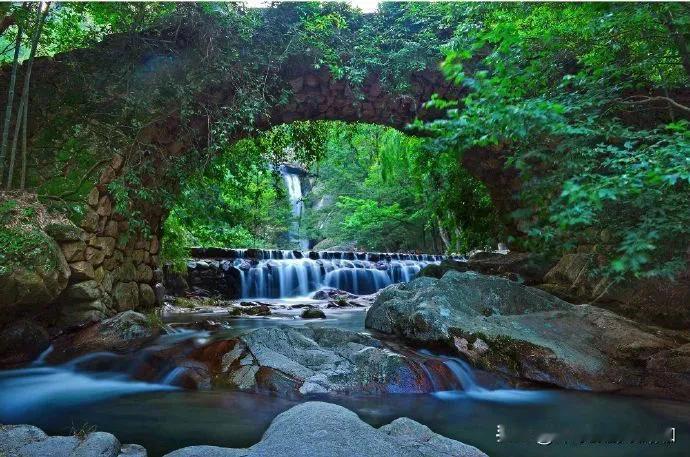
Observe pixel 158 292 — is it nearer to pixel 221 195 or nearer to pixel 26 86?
pixel 221 195

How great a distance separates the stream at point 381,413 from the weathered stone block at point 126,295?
5.82 ft

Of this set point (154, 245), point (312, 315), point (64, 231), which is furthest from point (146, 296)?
point (312, 315)

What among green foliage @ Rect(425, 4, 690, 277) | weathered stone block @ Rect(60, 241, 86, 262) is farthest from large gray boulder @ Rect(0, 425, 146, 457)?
weathered stone block @ Rect(60, 241, 86, 262)

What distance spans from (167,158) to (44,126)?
5.13 feet

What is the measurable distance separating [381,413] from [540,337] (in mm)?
2045

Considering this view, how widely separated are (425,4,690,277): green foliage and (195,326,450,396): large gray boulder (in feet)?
5.55

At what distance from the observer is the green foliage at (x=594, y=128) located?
227 cm

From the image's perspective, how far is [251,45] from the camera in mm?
6965

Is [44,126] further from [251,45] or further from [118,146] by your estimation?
[251,45]

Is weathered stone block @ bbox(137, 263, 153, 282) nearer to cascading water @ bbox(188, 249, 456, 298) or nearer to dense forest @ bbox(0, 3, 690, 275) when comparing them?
dense forest @ bbox(0, 3, 690, 275)

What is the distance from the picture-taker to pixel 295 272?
41.3 ft

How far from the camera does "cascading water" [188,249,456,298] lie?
11.6 metres

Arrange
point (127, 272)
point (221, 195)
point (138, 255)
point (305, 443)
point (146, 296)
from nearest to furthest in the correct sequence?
point (305, 443) < point (127, 272) < point (138, 255) < point (146, 296) < point (221, 195)

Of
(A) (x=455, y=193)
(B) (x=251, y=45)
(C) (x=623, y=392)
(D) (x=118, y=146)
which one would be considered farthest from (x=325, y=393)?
(A) (x=455, y=193)
